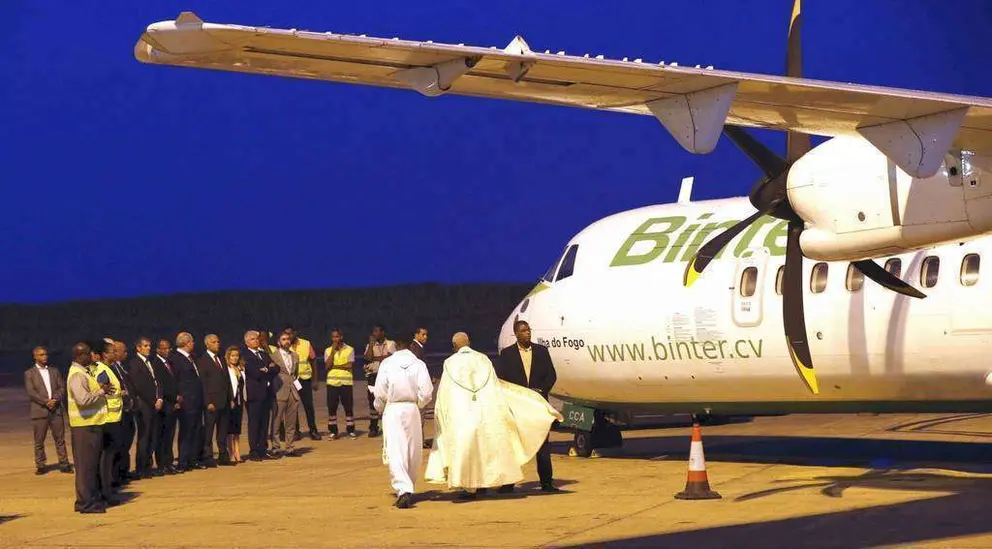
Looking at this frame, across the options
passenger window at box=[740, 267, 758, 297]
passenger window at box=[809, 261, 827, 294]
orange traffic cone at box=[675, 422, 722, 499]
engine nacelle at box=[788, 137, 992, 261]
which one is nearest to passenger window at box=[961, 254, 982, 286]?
passenger window at box=[809, 261, 827, 294]

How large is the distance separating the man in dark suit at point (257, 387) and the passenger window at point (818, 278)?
8.03m

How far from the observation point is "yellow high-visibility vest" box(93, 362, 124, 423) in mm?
14703

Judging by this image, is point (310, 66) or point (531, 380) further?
point (531, 380)

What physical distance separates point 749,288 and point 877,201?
16.0 feet

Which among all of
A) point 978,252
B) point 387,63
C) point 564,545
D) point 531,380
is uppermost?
point 387,63

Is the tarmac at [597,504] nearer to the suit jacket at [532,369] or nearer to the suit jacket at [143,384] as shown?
the suit jacket at [143,384]

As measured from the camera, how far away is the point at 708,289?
1680 centimetres

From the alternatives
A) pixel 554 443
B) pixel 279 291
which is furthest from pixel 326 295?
pixel 554 443

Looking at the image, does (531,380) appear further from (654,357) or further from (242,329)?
(242,329)

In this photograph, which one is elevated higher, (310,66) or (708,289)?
(310,66)

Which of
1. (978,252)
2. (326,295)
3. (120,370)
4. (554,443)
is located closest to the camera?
(978,252)

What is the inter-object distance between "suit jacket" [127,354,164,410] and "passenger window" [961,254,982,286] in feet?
32.9

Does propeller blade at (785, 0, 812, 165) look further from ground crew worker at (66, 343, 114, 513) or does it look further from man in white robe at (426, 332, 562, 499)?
ground crew worker at (66, 343, 114, 513)

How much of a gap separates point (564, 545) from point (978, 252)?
6.02 meters
